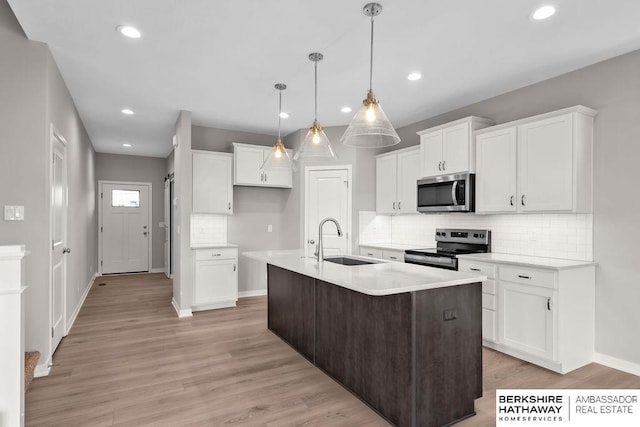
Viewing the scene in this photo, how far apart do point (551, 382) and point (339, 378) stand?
1.69 meters

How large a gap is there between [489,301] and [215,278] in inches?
137

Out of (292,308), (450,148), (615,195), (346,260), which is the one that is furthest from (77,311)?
(615,195)

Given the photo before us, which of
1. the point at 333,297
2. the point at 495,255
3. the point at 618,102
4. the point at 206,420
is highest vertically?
the point at 618,102

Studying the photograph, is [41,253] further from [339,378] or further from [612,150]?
[612,150]

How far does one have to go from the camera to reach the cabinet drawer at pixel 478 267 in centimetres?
359

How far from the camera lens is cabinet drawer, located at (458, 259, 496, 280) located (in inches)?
141

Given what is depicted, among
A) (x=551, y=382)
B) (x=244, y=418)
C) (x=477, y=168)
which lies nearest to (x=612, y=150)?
(x=477, y=168)

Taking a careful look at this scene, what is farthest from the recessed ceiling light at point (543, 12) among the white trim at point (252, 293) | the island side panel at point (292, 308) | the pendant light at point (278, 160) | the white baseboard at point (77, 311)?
the white baseboard at point (77, 311)

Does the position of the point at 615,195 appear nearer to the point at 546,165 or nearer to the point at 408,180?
the point at 546,165

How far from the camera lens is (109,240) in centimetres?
816

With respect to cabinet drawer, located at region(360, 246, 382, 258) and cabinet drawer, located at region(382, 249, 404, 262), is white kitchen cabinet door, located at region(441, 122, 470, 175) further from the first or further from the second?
cabinet drawer, located at region(360, 246, 382, 258)

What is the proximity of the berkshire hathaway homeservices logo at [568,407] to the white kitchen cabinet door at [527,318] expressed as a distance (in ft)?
1.56

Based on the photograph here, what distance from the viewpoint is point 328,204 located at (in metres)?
5.64

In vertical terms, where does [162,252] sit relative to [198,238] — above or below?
below
